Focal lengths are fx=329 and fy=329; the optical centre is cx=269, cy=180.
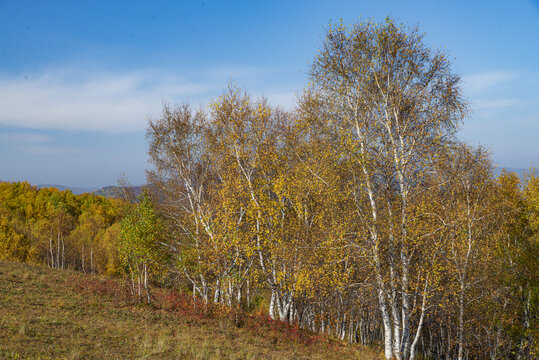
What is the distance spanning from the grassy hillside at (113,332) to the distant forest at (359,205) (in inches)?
89.1

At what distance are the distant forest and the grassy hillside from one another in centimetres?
226

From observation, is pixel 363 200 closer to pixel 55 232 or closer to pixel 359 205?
pixel 359 205

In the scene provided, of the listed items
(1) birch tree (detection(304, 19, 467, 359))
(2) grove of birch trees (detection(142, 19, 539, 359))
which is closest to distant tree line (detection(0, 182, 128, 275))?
(2) grove of birch trees (detection(142, 19, 539, 359))

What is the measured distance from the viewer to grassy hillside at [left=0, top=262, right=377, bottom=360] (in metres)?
11.4

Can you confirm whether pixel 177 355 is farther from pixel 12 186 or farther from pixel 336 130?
pixel 12 186

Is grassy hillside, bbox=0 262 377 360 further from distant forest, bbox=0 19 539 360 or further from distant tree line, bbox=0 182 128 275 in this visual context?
distant tree line, bbox=0 182 128 275

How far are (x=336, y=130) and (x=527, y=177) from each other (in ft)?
68.7

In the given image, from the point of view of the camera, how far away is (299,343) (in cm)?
1672

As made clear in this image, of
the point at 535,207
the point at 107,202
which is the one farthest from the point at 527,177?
the point at 107,202

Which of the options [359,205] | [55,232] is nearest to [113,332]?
[359,205]

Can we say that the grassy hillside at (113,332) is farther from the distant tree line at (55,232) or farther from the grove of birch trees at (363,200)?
the distant tree line at (55,232)

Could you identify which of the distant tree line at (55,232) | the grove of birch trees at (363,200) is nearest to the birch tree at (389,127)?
the grove of birch trees at (363,200)

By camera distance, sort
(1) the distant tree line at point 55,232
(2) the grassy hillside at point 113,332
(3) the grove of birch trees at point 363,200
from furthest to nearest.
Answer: (1) the distant tree line at point 55,232
(3) the grove of birch trees at point 363,200
(2) the grassy hillside at point 113,332

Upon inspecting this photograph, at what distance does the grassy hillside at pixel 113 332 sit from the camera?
11.4 meters
